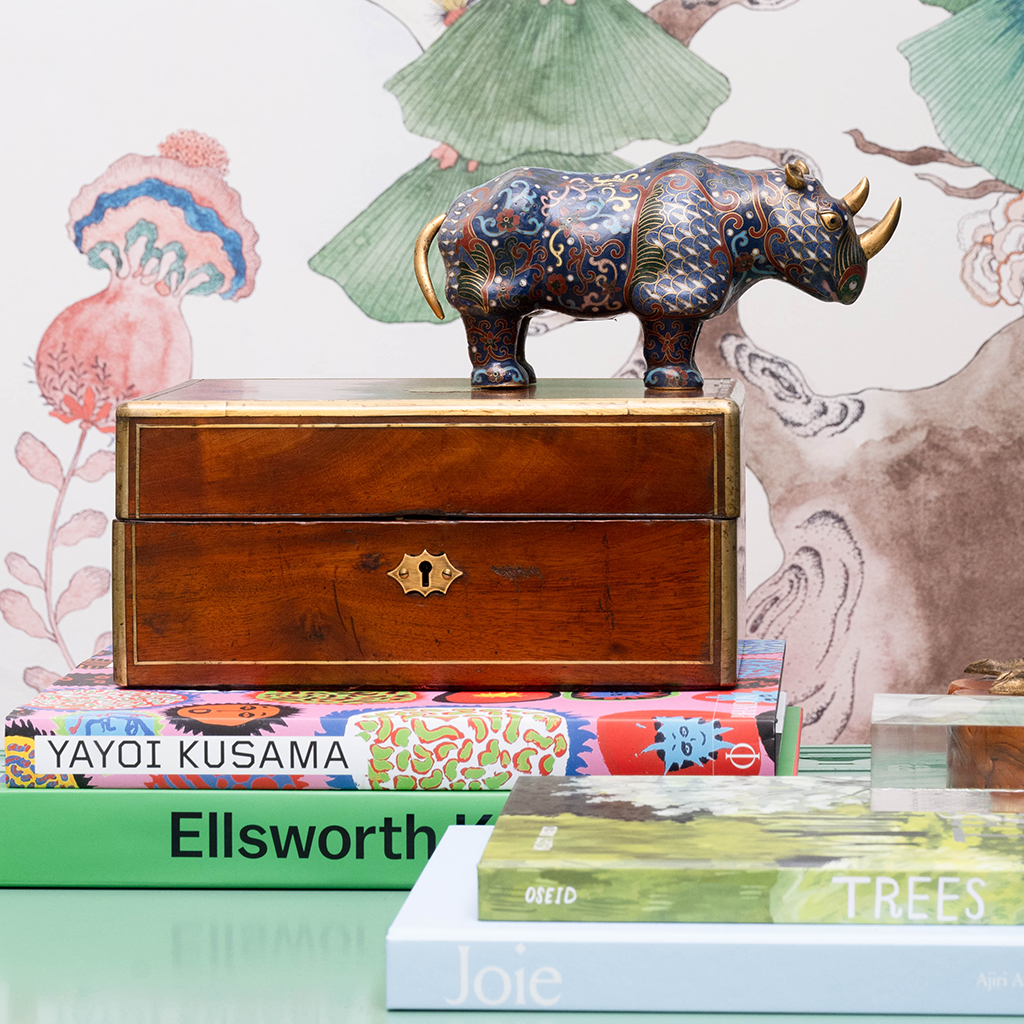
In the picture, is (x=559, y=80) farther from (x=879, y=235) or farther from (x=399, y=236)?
(x=879, y=235)

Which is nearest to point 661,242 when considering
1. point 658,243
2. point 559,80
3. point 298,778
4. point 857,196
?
point 658,243

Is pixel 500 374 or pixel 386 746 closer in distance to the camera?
pixel 386 746

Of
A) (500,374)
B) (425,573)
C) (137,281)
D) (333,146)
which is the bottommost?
(425,573)

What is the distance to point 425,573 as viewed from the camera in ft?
2.25

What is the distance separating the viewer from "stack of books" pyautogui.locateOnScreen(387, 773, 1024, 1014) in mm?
458

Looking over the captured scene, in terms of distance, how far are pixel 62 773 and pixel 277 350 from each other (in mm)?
663

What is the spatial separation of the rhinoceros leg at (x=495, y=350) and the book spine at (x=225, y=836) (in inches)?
10.0

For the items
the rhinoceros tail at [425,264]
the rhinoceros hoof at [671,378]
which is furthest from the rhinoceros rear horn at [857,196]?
the rhinoceros tail at [425,264]

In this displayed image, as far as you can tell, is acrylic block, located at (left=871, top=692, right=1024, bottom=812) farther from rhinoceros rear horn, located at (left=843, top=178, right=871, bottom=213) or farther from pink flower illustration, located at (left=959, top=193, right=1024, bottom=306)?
pink flower illustration, located at (left=959, top=193, right=1024, bottom=306)

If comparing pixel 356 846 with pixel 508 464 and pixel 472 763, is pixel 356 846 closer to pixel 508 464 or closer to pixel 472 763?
pixel 472 763

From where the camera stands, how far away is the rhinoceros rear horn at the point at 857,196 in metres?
0.71

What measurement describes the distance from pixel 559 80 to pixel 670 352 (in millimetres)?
542

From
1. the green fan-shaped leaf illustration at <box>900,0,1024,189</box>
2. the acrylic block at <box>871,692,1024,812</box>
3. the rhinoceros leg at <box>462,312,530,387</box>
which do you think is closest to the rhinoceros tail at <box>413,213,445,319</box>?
the rhinoceros leg at <box>462,312,530,387</box>

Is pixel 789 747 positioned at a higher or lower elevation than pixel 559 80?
lower
